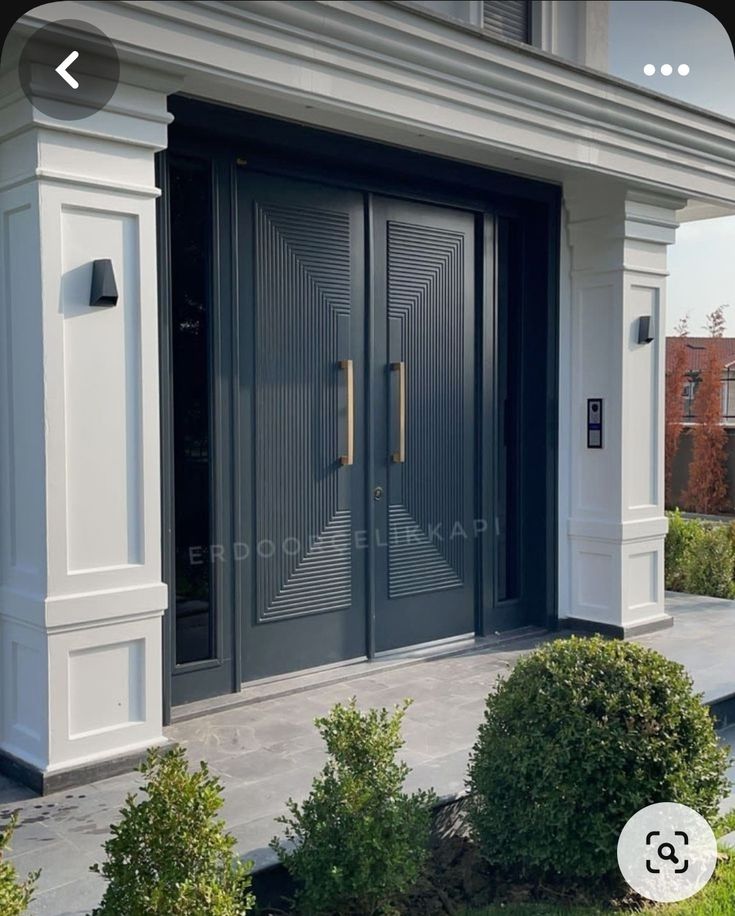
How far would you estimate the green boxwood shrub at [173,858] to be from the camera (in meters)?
2.20

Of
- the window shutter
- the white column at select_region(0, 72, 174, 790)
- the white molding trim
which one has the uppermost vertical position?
the window shutter

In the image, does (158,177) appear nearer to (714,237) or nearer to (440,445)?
(440,445)

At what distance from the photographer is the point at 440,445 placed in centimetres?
554

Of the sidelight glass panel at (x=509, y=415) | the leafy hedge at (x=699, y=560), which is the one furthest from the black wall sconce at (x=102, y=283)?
the leafy hedge at (x=699, y=560)

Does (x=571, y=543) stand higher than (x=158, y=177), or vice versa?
(x=158, y=177)

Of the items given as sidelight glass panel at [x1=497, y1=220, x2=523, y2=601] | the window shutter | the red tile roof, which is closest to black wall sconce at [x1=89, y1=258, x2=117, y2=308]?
sidelight glass panel at [x1=497, y1=220, x2=523, y2=601]

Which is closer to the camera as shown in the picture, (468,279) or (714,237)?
(468,279)

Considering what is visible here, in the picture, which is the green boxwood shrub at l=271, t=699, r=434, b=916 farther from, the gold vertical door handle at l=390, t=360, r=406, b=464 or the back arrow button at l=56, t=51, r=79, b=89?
the gold vertical door handle at l=390, t=360, r=406, b=464

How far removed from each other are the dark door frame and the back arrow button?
27.9 inches

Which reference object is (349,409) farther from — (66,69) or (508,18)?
(508,18)

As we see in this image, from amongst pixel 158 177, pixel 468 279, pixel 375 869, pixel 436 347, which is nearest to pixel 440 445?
pixel 436 347

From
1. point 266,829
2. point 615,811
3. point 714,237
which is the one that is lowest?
point 266,829

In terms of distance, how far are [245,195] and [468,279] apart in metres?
1.65
